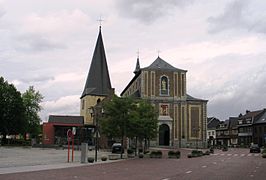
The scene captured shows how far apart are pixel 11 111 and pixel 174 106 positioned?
33.7 metres

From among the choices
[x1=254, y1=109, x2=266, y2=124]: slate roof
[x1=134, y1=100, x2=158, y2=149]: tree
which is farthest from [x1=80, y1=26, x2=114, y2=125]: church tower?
[x1=134, y1=100, x2=158, y2=149]: tree

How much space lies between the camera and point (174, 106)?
8450 centimetres

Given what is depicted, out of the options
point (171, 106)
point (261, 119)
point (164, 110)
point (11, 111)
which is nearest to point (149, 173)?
point (164, 110)

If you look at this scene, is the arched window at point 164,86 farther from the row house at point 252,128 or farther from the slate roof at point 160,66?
the row house at point 252,128

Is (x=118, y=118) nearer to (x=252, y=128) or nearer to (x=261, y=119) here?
(x=261, y=119)

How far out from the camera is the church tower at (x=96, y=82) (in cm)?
9888

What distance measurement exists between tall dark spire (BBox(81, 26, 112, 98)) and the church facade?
1686 centimetres

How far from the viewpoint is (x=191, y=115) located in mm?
85000

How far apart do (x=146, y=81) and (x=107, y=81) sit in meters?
20.4

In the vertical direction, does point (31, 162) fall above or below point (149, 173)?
below

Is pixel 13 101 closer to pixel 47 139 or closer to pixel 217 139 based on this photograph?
pixel 47 139

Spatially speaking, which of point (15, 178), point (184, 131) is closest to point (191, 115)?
point (184, 131)

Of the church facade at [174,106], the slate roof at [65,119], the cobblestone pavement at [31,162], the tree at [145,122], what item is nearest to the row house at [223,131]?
the church facade at [174,106]

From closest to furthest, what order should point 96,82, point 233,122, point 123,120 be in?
point 123,120 < point 96,82 < point 233,122
